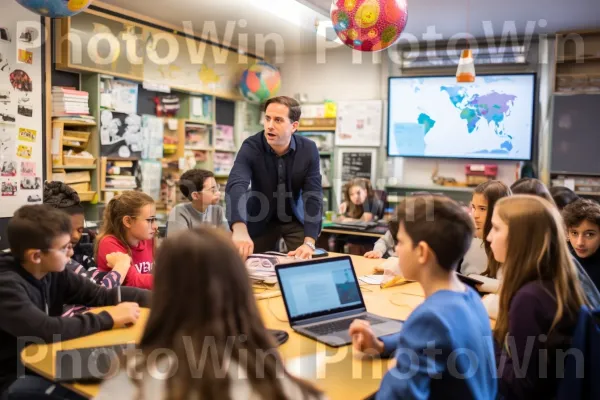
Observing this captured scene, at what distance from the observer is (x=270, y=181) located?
125 inches

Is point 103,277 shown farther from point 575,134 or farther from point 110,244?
point 575,134

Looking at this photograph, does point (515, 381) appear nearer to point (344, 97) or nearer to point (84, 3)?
point (84, 3)

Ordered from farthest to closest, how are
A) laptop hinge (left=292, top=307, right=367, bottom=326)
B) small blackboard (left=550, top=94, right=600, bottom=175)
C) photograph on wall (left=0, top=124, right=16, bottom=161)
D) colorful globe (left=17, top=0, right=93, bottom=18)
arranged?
small blackboard (left=550, top=94, right=600, bottom=175) → photograph on wall (left=0, top=124, right=16, bottom=161) → colorful globe (left=17, top=0, right=93, bottom=18) → laptop hinge (left=292, top=307, right=367, bottom=326)

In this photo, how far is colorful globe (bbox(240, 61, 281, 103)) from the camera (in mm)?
6082

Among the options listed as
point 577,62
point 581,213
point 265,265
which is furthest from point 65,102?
point 577,62

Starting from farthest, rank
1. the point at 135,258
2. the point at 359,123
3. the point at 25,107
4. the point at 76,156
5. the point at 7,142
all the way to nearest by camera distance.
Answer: the point at 359,123, the point at 76,156, the point at 25,107, the point at 7,142, the point at 135,258

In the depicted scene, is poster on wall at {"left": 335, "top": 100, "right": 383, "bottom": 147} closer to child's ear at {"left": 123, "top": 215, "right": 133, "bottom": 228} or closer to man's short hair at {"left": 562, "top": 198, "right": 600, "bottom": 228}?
Answer: man's short hair at {"left": 562, "top": 198, "right": 600, "bottom": 228}

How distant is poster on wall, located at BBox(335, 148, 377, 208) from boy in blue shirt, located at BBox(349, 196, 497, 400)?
16.6 ft

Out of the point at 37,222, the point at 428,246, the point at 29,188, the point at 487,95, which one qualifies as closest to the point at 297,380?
the point at 428,246

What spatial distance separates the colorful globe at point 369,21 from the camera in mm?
2871

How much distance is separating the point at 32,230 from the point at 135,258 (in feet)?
2.86

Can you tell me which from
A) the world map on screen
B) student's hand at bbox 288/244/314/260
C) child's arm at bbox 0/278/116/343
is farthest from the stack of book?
the world map on screen

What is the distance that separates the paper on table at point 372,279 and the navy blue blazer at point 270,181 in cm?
67

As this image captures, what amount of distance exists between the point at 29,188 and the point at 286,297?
129 inches
